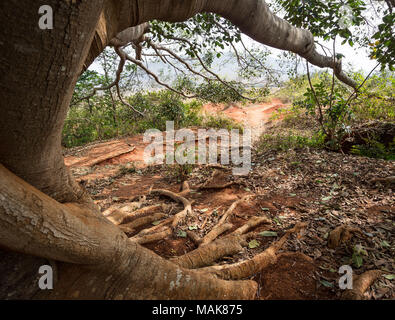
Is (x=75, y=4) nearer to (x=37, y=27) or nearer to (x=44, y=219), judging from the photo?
(x=37, y=27)

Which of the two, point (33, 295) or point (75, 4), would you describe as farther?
point (33, 295)

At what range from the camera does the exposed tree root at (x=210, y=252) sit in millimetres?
2201

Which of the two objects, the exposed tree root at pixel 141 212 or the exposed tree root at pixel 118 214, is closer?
the exposed tree root at pixel 118 214

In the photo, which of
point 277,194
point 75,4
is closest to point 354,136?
point 277,194

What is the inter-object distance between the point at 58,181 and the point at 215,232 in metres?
1.86

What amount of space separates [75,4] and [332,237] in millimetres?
2779

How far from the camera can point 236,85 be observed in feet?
22.1

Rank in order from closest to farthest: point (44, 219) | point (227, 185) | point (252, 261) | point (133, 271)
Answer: point (44, 219) < point (133, 271) < point (252, 261) < point (227, 185)

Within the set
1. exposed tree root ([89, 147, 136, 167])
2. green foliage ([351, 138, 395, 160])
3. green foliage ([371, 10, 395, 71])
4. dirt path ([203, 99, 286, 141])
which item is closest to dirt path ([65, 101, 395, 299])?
exposed tree root ([89, 147, 136, 167])

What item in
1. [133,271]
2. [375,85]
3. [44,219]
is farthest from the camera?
[375,85]

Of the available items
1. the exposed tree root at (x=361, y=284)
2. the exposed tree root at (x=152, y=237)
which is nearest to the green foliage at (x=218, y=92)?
the exposed tree root at (x=152, y=237)

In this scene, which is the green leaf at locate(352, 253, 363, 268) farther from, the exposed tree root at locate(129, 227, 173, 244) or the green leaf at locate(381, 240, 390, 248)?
the exposed tree root at locate(129, 227, 173, 244)

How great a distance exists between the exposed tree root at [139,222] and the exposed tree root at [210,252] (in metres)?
1.04

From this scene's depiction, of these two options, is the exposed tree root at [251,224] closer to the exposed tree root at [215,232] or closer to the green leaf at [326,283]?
the exposed tree root at [215,232]
